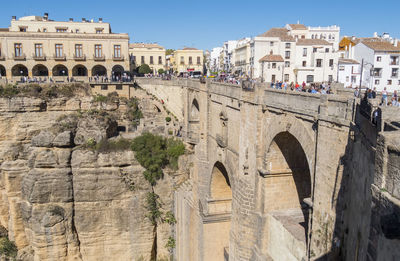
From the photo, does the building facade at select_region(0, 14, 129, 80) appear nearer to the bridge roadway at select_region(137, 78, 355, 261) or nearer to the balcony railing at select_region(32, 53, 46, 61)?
the balcony railing at select_region(32, 53, 46, 61)

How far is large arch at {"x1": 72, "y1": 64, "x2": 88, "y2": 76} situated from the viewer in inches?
1591

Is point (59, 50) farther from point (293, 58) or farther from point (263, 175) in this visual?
point (263, 175)

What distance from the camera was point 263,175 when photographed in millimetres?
13180

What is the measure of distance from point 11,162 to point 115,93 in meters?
13.2

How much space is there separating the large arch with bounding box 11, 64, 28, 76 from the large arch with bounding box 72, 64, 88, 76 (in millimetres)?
5269

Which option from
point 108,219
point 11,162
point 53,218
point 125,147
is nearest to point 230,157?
point 125,147

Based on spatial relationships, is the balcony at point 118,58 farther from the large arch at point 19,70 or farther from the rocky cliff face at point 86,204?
the rocky cliff face at point 86,204

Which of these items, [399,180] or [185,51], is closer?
[399,180]

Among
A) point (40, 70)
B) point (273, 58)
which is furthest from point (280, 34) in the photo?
point (40, 70)

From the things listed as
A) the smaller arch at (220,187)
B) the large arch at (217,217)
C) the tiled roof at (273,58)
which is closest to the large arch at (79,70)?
the tiled roof at (273,58)

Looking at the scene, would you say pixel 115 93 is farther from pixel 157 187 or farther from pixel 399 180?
pixel 399 180

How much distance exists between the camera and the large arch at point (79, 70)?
133 feet

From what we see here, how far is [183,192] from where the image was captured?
23.4 meters

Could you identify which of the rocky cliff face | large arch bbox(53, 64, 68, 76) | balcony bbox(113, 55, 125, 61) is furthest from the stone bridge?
large arch bbox(53, 64, 68, 76)
